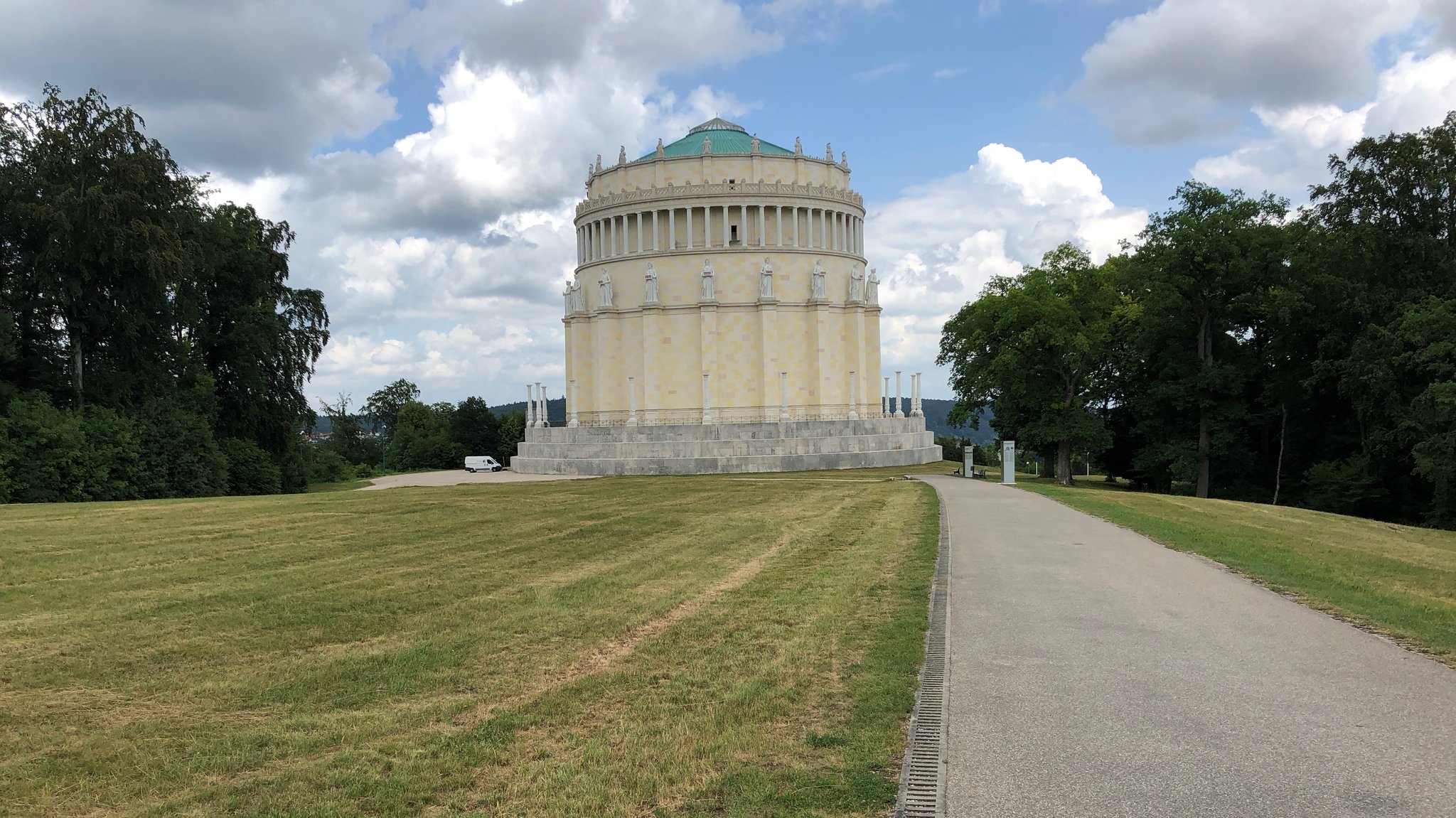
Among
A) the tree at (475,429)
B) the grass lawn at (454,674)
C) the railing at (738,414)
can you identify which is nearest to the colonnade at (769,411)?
the railing at (738,414)

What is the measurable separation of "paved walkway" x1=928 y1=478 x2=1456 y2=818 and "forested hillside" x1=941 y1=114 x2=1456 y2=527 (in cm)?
2751

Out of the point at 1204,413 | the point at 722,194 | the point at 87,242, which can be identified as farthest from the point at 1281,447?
the point at 87,242

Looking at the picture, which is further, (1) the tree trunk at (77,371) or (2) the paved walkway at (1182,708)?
(1) the tree trunk at (77,371)

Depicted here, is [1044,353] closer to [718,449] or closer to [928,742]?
→ [718,449]

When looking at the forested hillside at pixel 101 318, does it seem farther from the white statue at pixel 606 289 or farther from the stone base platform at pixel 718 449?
the white statue at pixel 606 289

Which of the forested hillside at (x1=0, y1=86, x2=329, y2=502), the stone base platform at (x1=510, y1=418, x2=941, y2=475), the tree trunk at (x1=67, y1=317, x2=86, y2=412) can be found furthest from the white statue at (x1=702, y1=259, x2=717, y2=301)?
the tree trunk at (x1=67, y1=317, x2=86, y2=412)

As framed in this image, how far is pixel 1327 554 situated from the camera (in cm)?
1694

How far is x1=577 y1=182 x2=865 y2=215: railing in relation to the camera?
60.6 m

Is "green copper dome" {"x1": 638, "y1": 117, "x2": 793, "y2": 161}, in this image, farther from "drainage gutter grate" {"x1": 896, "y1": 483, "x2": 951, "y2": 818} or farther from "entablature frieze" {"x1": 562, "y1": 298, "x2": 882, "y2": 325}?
"drainage gutter grate" {"x1": 896, "y1": 483, "x2": 951, "y2": 818}

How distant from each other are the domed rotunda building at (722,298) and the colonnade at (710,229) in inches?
3.7

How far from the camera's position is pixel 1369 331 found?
36656 mm

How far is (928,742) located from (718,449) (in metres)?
41.7

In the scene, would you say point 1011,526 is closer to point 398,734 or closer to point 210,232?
point 398,734

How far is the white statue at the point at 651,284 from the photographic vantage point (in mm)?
59000
